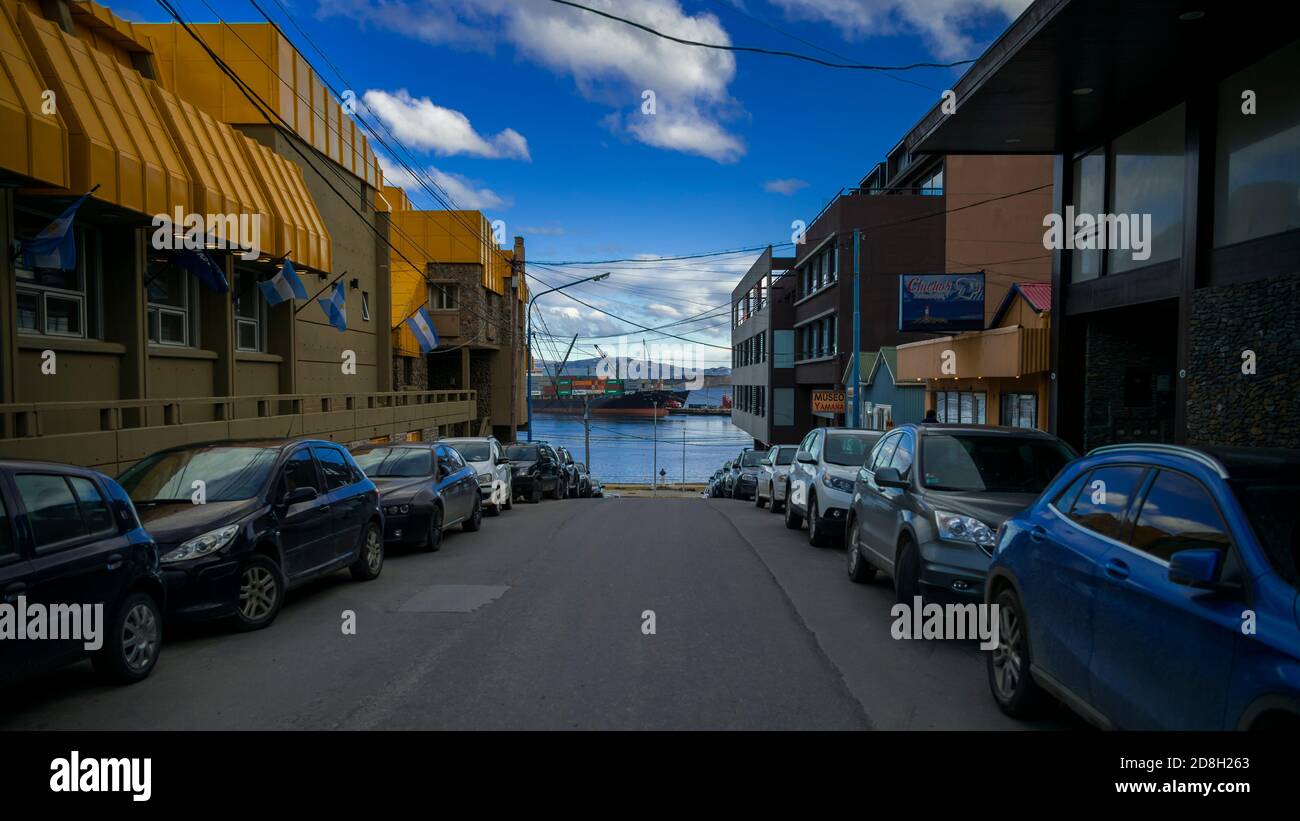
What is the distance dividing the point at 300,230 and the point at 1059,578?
1593 centimetres

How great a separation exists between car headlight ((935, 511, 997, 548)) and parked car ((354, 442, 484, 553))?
7.50 metres

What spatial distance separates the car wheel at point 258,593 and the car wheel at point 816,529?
8092 millimetres

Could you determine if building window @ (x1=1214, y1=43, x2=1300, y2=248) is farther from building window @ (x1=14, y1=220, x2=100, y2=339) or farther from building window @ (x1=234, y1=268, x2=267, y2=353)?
building window @ (x1=234, y1=268, x2=267, y2=353)

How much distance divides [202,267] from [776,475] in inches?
482

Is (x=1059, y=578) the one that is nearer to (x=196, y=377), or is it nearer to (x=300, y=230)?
(x=196, y=377)

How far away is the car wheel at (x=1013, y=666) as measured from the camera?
5234 mm

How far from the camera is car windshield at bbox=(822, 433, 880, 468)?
14084 mm

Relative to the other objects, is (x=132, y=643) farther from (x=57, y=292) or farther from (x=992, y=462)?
(x=57, y=292)

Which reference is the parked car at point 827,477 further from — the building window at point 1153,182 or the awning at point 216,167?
the awning at point 216,167

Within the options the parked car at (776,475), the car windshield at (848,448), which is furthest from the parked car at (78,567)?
the parked car at (776,475)

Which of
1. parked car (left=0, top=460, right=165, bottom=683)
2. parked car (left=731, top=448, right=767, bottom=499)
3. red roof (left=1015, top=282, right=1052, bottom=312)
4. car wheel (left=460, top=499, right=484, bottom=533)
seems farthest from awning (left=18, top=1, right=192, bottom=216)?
parked car (left=731, top=448, right=767, bottom=499)

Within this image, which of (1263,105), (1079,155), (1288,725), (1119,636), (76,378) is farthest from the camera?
(1079,155)

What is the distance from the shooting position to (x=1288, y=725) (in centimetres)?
313
